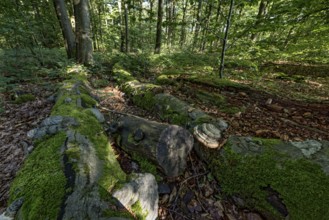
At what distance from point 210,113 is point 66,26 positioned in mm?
8353

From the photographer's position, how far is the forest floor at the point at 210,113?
2.26 m

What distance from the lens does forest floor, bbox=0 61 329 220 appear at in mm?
2258

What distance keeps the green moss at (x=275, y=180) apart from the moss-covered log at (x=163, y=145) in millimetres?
492

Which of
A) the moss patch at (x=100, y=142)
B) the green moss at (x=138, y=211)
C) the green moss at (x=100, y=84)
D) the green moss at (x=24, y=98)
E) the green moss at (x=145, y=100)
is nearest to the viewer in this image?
the green moss at (x=138, y=211)

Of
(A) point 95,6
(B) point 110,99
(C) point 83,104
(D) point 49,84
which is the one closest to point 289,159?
(C) point 83,104

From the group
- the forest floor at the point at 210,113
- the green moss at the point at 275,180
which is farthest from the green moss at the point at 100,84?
the green moss at the point at 275,180

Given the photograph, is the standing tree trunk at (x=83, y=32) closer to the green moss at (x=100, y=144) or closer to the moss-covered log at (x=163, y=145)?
the green moss at (x=100, y=144)

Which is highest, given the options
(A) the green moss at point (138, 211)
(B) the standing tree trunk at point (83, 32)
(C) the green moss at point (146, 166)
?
(B) the standing tree trunk at point (83, 32)

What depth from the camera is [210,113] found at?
3.54 m

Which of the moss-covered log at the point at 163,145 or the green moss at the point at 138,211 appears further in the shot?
the moss-covered log at the point at 163,145

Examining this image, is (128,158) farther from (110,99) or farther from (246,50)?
(246,50)

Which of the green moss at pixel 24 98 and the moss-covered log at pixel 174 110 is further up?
the moss-covered log at pixel 174 110

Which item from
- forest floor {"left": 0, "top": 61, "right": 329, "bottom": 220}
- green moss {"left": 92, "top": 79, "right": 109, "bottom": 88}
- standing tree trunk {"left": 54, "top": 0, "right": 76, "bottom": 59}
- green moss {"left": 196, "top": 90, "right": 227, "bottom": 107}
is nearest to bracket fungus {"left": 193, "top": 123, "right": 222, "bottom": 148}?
forest floor {"left": 0, "top": 61, "right": 329, "bottom": 220}

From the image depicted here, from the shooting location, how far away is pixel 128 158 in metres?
2.81
